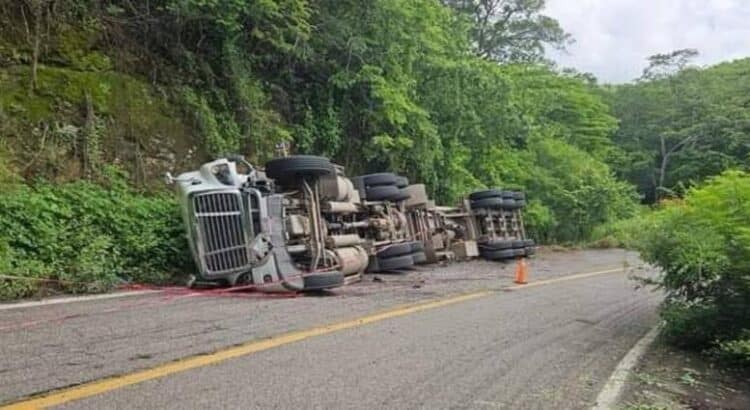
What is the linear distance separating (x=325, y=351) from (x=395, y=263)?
23.3ft

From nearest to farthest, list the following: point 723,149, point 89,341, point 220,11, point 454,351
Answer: point 89,341, point 454,351, point 220,11, point 723,149

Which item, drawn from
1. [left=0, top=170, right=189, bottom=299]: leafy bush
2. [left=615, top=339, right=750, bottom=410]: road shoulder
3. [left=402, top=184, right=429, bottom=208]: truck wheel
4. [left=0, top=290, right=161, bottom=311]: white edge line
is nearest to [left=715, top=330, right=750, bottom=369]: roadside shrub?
[left=615, top=339, right=750, bottom=410]: road shoulder

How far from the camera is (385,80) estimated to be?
16.8m

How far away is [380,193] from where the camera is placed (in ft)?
41.6

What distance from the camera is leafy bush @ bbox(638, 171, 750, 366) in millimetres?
6699

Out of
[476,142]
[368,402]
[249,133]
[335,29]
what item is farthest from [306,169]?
[476,142]

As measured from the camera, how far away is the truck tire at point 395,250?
38.9 feet

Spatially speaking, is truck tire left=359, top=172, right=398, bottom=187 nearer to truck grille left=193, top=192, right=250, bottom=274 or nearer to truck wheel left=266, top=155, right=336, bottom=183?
truck wheel left=266, top=155, right=336, bottom=183

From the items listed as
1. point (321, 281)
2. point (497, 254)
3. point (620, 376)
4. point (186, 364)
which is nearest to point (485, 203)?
point (497, 254)

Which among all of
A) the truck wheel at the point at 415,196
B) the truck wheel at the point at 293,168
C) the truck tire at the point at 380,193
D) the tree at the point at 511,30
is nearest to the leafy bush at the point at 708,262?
the truck wheel at the point at 293,168

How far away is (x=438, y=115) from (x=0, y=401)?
55.8ft

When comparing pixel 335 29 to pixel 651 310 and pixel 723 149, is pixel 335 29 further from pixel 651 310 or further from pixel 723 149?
pixel 723 149

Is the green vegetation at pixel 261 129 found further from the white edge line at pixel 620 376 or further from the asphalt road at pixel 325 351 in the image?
the asphalt road at pixel 325 351

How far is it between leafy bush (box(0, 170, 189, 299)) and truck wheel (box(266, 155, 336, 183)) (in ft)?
5.40
